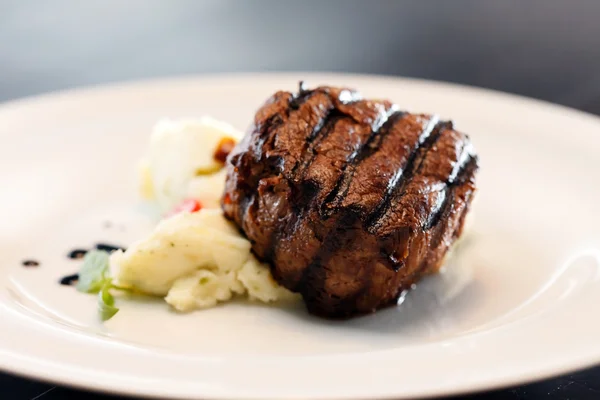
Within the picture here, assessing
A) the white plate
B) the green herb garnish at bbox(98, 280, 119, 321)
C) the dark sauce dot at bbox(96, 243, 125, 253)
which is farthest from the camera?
the dark sauce dot at bbox(96, 243, 125, 253)


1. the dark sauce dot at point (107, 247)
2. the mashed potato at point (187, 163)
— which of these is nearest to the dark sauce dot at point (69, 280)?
the dark sauce dot at point (107, 247)

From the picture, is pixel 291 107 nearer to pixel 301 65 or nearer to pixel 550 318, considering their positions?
pixel 550 318

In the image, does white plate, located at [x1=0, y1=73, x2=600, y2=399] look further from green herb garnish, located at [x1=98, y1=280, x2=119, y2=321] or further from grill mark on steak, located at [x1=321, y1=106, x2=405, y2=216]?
grill mark on steak, located at [x1=321, y1=106, x2=405, y2=216]

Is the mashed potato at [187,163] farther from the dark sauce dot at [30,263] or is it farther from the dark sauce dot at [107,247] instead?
the dark sauce dot at [30,263]

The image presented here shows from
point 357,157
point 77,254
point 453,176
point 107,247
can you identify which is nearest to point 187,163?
point 107,247

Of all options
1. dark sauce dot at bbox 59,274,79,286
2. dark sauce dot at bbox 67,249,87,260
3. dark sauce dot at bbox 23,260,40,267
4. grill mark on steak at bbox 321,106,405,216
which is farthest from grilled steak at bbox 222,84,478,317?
dark sauce dot at bbox 23,260,40,267

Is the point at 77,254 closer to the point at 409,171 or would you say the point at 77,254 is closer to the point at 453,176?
the point at 409,171
